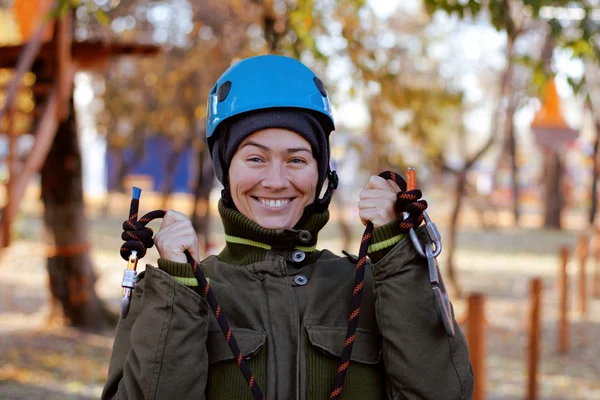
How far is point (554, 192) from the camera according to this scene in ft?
91.7

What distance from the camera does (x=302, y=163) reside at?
95.3 inches

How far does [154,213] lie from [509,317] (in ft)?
35.6

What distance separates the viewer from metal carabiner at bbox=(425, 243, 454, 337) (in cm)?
212

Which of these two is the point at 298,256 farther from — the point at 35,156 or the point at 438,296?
the point at 35,156

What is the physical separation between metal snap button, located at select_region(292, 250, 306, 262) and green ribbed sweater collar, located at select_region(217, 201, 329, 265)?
0.10ft

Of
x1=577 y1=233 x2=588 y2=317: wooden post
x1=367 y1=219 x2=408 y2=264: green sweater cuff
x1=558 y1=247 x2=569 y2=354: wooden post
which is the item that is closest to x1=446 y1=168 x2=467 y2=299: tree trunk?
x1=577 y1=233 x2=588 y2=317: wooden post

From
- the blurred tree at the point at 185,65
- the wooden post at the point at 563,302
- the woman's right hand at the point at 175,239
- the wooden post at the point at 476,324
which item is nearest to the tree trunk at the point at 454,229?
the wooden post at the point at 563,302

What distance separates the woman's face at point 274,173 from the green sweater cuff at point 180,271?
1.05ft

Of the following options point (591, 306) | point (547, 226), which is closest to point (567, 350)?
point (591, 306)

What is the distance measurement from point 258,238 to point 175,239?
285 mm

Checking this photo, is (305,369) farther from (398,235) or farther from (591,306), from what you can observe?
(591,306)

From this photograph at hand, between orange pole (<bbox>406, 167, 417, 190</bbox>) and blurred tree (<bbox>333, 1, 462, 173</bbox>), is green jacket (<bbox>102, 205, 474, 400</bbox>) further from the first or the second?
blurred tree (<bbox>333, 1, 462, 173</bbox>)

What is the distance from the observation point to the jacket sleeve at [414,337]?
2143 mm

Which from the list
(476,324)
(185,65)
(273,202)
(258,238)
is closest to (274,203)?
(273,202)
